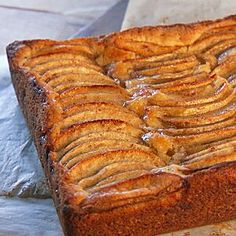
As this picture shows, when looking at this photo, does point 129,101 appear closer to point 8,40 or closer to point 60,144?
point 60,144

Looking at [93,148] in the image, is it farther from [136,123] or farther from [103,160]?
[136,123]

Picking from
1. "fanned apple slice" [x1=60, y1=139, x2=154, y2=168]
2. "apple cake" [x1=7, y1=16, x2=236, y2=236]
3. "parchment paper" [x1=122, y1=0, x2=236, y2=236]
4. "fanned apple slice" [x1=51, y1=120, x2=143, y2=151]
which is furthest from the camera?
"parchment paper" [x1=122, y1=0, x2=236, y2=236]

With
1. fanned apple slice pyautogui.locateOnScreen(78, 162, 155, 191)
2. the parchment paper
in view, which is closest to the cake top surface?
fanned apple slice pyautogui.locateOnScreen(78, 162, 155, 191)

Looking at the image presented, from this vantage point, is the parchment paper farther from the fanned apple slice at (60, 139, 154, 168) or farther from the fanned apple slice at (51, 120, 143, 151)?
the fanned apple slice at (60, 139, 154, 168)

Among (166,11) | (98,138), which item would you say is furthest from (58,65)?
(166,11)

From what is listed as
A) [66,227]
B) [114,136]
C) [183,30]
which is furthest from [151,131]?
[183,30]

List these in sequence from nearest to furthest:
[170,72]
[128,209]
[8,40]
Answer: [128,209] → [170,72] → [8,40]

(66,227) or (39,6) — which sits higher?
(39,6)
